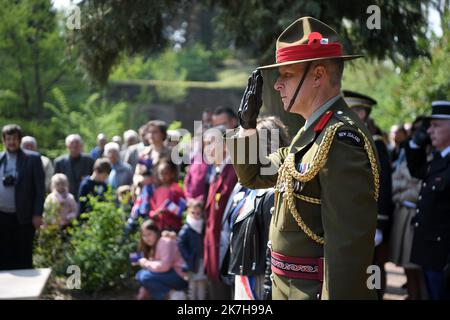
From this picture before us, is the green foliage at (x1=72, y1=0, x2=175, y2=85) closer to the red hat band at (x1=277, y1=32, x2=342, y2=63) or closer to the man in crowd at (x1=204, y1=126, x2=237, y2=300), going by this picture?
the man in crowd at (x1=204, y1=126, x2=237, y2=300)

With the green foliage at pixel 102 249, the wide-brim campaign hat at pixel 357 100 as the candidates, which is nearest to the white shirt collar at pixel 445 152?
the wide-brim campaign hat at pixel 357 100

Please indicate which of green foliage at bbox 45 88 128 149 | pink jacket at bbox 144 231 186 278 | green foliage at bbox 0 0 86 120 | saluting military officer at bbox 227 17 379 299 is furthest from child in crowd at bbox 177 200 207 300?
green foliage at bbox 45 88 128 149

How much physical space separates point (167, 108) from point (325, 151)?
25.6 metres

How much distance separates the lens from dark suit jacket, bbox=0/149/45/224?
6.50m

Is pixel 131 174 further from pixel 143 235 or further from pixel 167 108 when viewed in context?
pixel 167 108

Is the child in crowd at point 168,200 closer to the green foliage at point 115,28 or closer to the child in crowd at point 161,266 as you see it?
the child in crowd at point 161,266

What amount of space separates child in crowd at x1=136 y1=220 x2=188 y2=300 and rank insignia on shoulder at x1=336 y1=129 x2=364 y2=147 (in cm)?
373

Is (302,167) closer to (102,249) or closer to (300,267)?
A: (300,267)

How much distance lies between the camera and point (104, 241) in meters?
6.67

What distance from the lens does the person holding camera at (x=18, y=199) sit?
650cm

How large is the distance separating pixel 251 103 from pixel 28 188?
4296 mm

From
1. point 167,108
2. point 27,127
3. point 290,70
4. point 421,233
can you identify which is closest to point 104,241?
point 421,233

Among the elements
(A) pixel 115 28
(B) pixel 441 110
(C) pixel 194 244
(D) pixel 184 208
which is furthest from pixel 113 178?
(B) pixel 441 110

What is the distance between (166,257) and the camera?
605 cm
